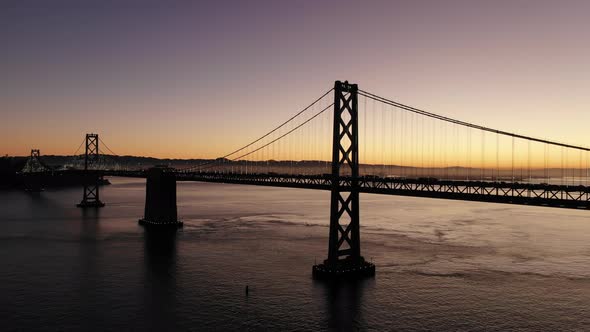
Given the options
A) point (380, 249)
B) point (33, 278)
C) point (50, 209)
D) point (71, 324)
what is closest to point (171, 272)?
point (33, 278)

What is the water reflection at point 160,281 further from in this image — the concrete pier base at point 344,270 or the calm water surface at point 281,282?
the concrete pier base at point 344,270

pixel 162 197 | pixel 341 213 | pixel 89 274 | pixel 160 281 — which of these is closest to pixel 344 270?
pixel 341 213

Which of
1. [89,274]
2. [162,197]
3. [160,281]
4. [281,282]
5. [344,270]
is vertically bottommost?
[160,281]

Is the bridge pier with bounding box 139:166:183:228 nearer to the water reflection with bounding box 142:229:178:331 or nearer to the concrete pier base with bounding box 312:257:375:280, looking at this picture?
the water reflection with bounding box 142:229:178:331

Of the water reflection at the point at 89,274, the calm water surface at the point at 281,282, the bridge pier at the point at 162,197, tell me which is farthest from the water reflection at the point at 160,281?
the bridge pier at the point at 162,197

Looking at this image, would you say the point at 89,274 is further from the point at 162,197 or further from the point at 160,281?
the point at 162,197

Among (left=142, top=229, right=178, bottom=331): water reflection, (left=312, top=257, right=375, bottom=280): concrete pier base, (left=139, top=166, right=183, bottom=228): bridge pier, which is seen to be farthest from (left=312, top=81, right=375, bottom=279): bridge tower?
(left=139, top=166, right=183, bottom=228): bridge pier
